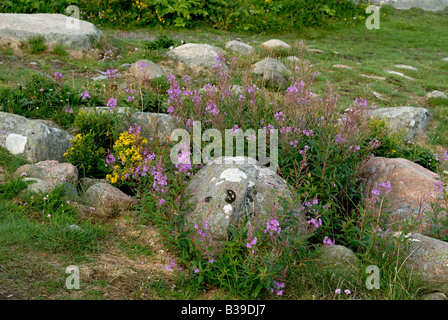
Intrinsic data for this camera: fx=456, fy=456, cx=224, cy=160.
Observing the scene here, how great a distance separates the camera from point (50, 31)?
1059cm

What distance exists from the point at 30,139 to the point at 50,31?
18.2 feet

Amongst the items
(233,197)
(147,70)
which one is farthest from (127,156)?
(147,70)

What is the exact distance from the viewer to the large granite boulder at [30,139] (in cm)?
594

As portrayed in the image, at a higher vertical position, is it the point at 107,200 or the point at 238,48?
the point at 238,48

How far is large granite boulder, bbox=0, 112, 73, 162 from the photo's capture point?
594cm

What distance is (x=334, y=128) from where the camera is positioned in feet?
17.6

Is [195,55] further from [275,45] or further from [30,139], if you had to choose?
[30,139]

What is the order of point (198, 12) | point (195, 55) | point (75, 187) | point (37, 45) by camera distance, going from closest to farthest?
point (75, 187) → point (37, 45) → point (195, 55) → point (198, 12)

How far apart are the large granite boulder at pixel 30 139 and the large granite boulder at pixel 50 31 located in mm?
4910

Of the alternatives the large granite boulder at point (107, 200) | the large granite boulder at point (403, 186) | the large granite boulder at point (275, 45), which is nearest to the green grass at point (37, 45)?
the large granite boulder at point (275, 45)

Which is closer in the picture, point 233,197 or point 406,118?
point 233,197

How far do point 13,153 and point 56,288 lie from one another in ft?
8.89
